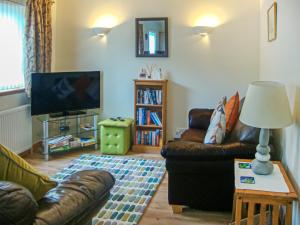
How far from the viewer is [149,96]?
16.4 feet

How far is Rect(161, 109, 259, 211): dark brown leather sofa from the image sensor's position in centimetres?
288

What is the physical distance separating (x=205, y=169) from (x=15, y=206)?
1.86 metres

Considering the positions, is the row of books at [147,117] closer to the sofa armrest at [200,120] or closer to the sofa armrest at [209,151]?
the sofa armrest at [200,120]

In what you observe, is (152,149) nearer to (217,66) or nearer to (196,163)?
(217,66)

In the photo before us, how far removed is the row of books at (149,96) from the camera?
16.3 ft

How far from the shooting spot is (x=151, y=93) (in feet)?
16.3

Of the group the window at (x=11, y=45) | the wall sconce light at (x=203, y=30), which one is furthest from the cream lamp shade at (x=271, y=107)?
the window at (x=11, y=45)

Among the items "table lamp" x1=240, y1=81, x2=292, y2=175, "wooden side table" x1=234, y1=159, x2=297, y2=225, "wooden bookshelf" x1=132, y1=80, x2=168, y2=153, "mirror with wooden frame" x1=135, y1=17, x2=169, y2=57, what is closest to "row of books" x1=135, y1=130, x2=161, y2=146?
"wooden bookshelf" x1=132, y1=80, x2=168, y2=153

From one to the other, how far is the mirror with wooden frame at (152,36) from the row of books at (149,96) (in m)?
0.53

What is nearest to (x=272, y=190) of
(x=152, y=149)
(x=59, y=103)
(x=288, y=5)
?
(x=288, y=5)

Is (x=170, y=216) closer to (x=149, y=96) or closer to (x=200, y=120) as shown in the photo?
(x=200, y=120)

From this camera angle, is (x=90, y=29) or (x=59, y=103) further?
(x=90, y=29)

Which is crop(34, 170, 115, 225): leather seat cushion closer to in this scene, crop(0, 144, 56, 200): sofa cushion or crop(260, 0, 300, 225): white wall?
crop(0, 144, 56, 200): sofa cushion

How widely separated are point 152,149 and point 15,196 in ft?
12.1
